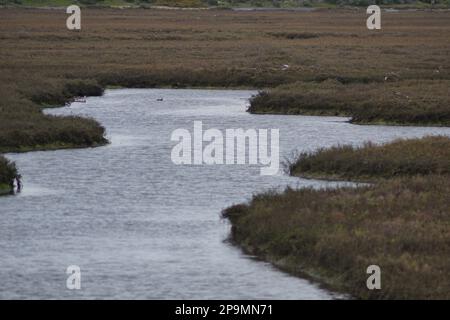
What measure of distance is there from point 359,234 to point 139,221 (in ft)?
25.8

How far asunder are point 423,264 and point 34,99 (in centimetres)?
3794

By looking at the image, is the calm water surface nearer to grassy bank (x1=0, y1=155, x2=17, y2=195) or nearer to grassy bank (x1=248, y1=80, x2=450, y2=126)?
grassy bank (x1=0, y1=155, x2=17, y2=195)

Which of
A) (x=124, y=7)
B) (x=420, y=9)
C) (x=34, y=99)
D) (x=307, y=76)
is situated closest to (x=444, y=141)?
(x=34, y=99)

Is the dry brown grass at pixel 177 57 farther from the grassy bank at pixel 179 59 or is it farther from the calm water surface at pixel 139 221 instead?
the calm water surface at pixel 139 221

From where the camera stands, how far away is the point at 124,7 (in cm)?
17638

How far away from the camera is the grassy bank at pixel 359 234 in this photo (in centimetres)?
2280
